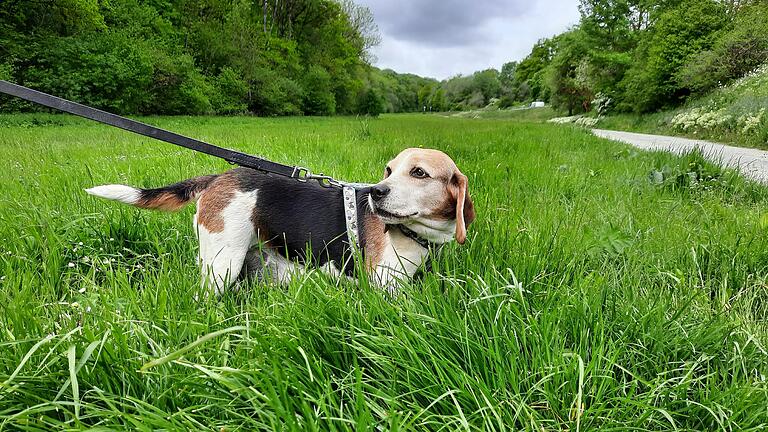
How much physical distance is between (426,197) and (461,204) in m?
0.20

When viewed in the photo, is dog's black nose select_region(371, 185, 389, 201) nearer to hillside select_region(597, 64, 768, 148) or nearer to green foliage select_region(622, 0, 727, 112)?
hillside select_region(597, 64, 768, 148)

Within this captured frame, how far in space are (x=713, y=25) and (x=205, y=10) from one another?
37857 mm

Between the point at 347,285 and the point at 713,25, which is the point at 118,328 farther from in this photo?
the point at 713,25

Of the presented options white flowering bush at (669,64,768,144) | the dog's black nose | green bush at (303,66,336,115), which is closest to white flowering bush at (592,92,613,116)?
white flowering bush at (669,64,768,144)

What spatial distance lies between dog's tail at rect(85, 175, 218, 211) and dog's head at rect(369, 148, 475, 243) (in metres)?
1.14

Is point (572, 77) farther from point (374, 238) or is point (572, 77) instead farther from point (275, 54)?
point (374, 238)

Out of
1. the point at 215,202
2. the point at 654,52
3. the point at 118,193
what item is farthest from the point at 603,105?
the point at 118,193

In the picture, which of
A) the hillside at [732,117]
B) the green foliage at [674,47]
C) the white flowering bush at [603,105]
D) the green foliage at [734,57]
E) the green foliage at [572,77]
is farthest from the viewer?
the green foliage at [572,77]

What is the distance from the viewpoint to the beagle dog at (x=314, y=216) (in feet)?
7.12

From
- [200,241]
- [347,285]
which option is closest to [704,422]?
[347,285]

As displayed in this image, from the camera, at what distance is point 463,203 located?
7.09 ft

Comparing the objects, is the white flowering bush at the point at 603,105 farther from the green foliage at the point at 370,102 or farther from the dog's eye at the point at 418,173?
the green foliage at the point at 370,102

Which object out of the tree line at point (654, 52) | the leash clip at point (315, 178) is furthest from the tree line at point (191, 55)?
the tree line at point (654, 52)

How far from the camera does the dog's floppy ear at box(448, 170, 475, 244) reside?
205cm
